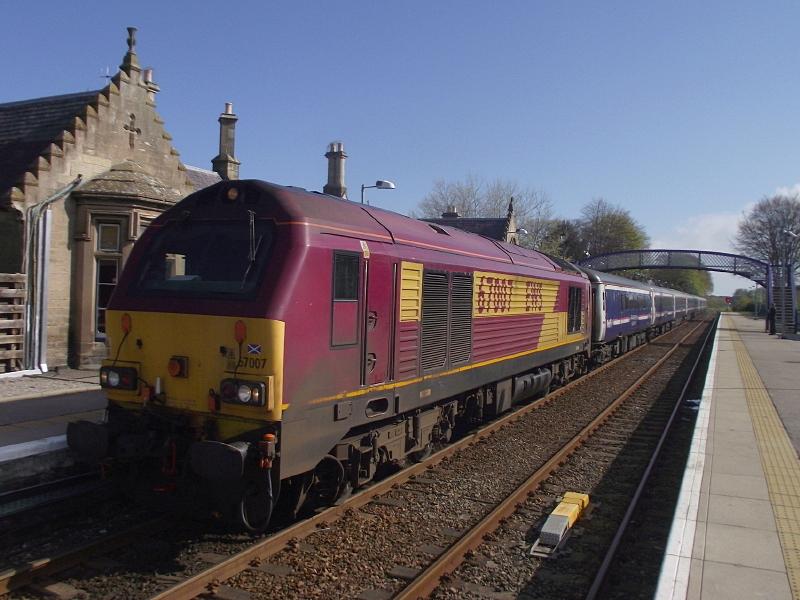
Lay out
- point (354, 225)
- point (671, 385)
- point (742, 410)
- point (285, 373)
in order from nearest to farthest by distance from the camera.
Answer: point (285, 373)
point (354, 225)
point (742, 410)
point (671, 385)

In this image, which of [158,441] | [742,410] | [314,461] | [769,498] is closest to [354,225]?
[314,461]

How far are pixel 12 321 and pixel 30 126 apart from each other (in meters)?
4.80

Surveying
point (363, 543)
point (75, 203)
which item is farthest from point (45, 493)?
point (75, 203)

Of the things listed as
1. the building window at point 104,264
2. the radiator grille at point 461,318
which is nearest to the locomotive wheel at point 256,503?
the radiator grille at point 461,318

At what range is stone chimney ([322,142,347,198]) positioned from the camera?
27.6 m

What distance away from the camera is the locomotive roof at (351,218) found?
5.82 meters

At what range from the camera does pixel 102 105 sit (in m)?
13.1

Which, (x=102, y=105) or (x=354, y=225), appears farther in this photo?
(x=102, y=105)

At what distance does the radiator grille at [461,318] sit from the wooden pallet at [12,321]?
7.89 meters

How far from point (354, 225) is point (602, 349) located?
16.5 metres

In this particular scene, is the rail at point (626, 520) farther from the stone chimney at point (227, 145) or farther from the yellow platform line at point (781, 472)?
the stone chimney at point (227, 145)

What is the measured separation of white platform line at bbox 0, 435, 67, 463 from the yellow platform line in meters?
7.20

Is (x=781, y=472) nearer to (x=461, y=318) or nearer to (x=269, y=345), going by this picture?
(x=461, y=318)

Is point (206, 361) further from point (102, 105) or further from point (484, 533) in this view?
point (102, 105)
